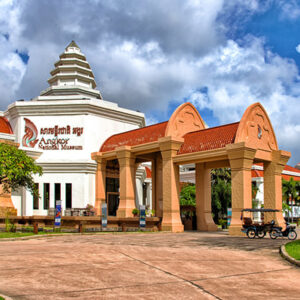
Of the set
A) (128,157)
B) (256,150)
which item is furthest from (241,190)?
(128,157)

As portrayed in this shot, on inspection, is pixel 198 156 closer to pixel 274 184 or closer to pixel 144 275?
pixel 274 184

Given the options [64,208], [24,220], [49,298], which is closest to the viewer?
[49,298]

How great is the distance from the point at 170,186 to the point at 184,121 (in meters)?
5.29

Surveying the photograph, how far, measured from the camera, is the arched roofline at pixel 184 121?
1169 inches

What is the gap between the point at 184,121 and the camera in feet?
101

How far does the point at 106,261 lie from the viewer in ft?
39.1

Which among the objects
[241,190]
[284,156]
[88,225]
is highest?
[284,156]

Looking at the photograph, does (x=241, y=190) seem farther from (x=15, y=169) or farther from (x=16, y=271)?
(x=16, y=271)

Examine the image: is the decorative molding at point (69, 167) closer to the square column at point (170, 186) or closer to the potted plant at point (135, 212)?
the potted plant at point (135, 212)

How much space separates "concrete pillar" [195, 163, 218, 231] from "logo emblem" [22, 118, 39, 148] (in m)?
14.6

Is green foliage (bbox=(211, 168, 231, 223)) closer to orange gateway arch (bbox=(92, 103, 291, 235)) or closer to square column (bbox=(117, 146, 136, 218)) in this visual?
orange gateway arch (bbox=(92, 103, 291, 235))

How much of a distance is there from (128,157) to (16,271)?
2225 cm

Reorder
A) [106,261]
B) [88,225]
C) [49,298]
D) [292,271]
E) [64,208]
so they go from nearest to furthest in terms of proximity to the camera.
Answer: [49,298] < [292,271] < [106,261] < [88,225] < [64,208]

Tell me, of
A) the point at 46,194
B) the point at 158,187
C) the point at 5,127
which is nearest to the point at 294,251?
the point at 158,187
